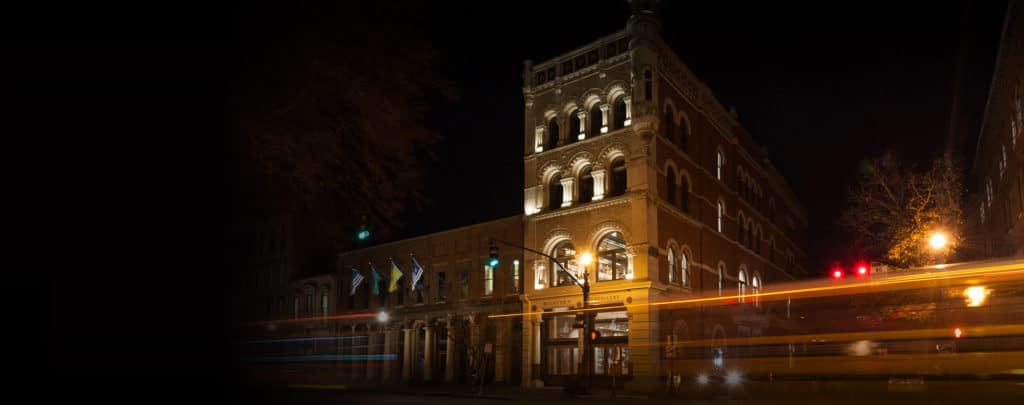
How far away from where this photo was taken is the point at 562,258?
125ft

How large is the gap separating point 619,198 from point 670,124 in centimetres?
593


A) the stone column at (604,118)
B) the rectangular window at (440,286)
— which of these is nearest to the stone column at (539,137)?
the stone column at (604,118)

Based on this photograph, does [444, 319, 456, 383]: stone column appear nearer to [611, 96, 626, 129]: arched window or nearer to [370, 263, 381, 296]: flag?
[370, 263, 381, 296]: flag

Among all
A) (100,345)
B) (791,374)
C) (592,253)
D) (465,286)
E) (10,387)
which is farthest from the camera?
(465,286)

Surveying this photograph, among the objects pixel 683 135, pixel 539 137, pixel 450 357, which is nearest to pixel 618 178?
pixel 539 137

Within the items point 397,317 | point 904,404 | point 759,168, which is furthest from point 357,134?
point 759,168

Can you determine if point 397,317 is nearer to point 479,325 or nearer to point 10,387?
point 479,325

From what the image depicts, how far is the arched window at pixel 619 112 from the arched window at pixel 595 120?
3.48ft

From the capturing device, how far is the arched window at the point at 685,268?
3800 centimetres

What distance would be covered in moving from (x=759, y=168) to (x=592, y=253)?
21529mm

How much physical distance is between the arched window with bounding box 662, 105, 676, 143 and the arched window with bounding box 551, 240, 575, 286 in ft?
24.0

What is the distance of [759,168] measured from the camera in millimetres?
52594

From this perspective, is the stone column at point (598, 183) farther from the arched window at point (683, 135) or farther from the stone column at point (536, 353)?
the stone column at point (536, 353)

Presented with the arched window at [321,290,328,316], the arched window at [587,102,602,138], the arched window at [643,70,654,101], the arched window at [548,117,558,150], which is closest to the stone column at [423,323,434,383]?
the arched window at [321,290,328,316]
